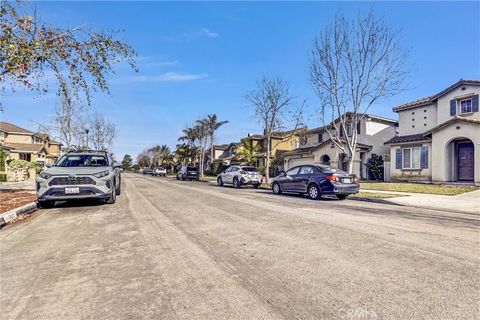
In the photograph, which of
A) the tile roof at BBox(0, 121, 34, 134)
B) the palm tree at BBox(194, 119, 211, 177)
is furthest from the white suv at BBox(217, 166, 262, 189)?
the tile roof at BBox(0, 121, 34, 134)

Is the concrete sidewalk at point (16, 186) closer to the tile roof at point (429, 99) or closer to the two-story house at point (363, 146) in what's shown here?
the two-story house at point (363, 146)

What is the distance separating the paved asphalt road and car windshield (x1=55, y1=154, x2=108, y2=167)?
A: 12.3 feet

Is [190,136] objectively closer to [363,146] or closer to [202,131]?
[202,131]

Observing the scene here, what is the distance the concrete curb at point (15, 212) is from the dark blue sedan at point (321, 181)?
10.6 m

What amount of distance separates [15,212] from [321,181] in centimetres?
1097

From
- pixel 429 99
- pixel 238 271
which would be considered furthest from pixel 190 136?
pixel 238 271

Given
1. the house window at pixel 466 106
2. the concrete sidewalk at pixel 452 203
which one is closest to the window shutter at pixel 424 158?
the house window at pixel 466 106

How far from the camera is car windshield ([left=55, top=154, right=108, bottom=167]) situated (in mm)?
10297

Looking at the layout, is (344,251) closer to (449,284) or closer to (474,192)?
(449,284)

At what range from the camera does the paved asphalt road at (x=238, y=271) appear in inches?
111

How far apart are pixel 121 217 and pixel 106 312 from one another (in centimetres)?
523

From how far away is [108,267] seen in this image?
396 cm

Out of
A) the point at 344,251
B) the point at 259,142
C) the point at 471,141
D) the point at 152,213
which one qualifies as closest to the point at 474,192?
the point at 471,141

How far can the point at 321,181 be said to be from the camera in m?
13.5
